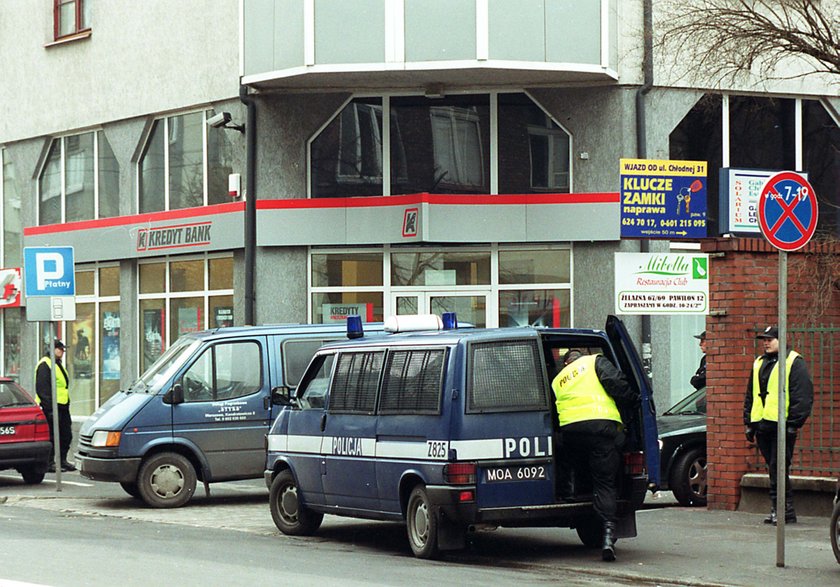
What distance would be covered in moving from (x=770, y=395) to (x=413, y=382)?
3.76 meters

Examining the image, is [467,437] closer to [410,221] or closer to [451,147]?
[410,221]

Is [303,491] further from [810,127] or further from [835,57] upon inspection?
[810,127]

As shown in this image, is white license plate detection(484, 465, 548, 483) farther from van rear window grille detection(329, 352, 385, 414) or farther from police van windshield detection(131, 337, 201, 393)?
police van windshield detection(131, 337, 201, 393)

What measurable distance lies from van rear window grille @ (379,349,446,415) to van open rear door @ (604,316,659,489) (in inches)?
57.5

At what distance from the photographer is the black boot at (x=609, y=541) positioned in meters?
11.7

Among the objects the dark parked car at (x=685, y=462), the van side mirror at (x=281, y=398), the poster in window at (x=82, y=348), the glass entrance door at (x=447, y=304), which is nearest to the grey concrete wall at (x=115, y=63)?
the poster in window at (x=82, y=348)

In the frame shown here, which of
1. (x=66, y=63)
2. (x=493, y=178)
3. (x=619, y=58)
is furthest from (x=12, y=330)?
(x=619, y=58)

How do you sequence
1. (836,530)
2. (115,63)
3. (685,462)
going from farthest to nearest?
1. (115,63)
2. (685,462)
3. (836,530)

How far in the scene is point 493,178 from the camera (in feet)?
74.5

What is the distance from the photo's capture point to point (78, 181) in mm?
27891

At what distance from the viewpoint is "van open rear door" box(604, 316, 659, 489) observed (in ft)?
39.5

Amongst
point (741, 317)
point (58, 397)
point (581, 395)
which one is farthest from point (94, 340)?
point (581, 395)

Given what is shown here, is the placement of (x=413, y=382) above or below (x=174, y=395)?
above

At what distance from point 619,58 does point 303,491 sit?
10750mm
